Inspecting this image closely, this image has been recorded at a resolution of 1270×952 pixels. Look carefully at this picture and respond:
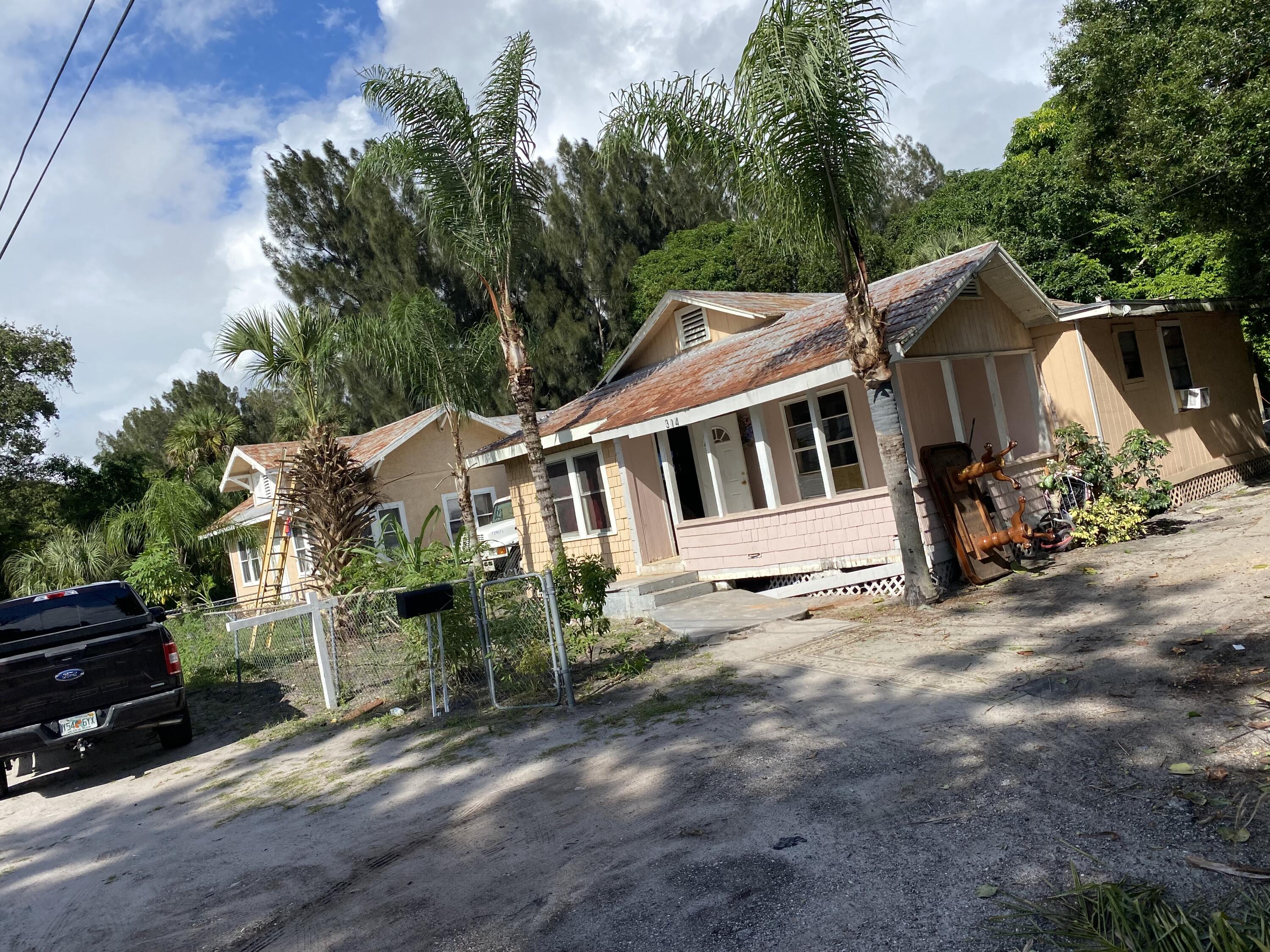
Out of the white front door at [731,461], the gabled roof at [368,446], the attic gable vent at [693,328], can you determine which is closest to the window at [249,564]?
the gabled roof at [368,446]

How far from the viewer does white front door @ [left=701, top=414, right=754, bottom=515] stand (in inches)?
605

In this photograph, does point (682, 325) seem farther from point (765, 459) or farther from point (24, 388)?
point (24, 388)

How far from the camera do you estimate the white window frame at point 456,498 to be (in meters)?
22.8

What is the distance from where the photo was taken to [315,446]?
1473cm

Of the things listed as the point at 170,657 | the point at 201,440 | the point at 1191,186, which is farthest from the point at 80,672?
the point at 201,440

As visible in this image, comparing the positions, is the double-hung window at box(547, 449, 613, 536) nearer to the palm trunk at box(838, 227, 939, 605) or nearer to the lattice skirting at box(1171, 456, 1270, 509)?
the palm trunk at box(838, 227, 939, 605)

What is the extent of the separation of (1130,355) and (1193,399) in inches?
65.1

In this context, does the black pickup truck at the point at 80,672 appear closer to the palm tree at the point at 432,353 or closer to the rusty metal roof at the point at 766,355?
the rusty metal roof at the point at 766,355

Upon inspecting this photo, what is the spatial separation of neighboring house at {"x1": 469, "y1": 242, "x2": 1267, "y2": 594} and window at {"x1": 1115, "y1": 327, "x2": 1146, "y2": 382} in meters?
0.04

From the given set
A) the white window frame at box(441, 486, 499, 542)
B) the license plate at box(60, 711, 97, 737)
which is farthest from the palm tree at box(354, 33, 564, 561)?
the white window frame at box(441, 486, 499, 542)

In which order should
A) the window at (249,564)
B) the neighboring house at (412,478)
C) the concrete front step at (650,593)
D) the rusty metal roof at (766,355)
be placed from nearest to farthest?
the rusty metal roof at (766,355), the concrete front step at (650,593), the neighboring house at (412,478), the window at (249,564)

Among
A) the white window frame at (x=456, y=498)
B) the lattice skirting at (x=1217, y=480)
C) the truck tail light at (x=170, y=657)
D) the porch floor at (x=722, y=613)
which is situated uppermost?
the white window frame at (x=456, y=498)

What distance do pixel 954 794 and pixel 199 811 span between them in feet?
19.1

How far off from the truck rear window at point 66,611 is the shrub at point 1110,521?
11427mm
